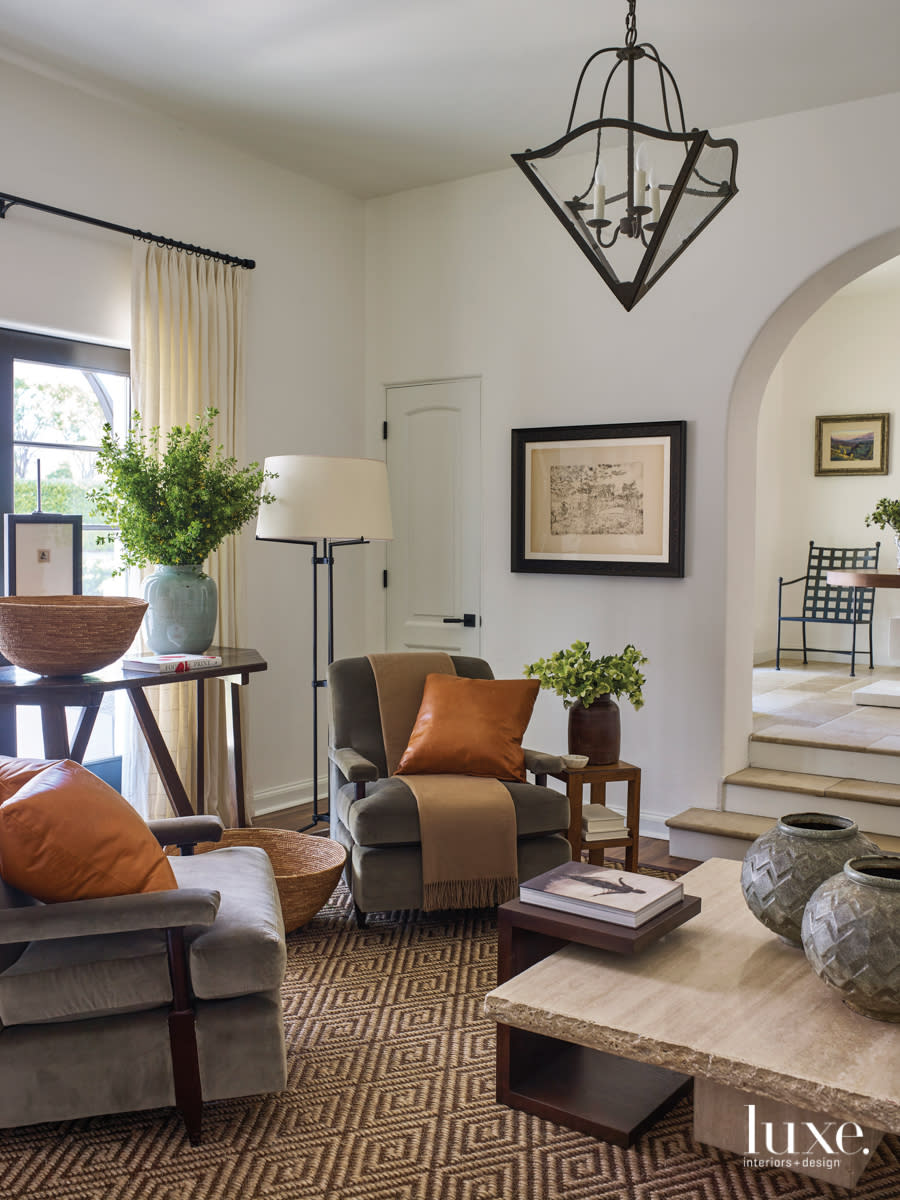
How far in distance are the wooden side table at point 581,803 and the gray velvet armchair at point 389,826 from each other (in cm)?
11

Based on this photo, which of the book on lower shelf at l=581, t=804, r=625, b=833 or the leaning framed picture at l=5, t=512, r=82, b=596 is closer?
the leaning framed picture at l=5, t=512, r=82, b=596

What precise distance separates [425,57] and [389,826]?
2756mm

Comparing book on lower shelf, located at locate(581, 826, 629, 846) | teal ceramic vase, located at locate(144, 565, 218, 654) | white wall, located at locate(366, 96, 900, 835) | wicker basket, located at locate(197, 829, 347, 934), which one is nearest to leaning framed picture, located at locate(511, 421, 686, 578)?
white wall, located at locate(366, 96, 900, 835)

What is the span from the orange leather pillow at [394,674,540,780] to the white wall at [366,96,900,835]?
1077 mm

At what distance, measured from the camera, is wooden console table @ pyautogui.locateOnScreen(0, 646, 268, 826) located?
316 centimetres

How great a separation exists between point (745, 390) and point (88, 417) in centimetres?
277

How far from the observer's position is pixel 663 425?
4.62m

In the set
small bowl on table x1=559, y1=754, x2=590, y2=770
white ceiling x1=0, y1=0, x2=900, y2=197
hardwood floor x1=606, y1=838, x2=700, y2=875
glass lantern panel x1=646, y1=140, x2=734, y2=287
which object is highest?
white ceiling x1=0, y1=0, x2=900, y2=197

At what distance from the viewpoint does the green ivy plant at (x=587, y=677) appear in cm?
393

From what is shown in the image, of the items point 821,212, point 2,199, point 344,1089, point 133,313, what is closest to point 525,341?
point 821,212

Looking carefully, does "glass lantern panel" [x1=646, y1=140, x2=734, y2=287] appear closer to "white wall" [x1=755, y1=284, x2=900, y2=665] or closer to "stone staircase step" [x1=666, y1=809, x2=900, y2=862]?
"stone staircase step" [x1=666, y1=809, x2=900, y2=862]

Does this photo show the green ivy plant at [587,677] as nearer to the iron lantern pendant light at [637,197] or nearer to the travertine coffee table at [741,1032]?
the travertine coffee table at [741,1032]

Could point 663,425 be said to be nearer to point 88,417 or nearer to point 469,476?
point 469,476

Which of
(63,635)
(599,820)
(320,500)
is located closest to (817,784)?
(599,820)
